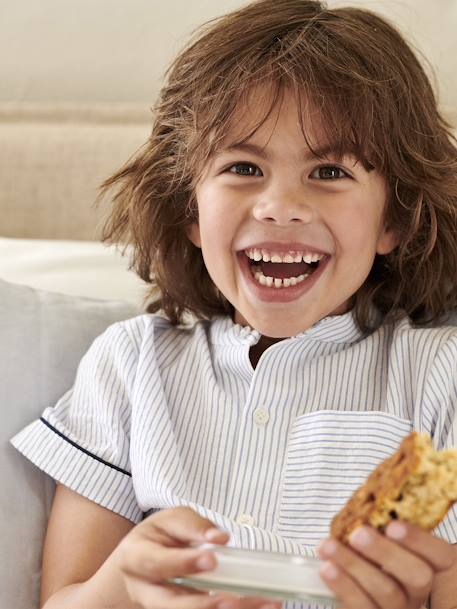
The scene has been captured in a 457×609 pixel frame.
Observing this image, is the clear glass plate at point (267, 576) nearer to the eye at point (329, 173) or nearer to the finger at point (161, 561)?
the finger at point (161, 561)

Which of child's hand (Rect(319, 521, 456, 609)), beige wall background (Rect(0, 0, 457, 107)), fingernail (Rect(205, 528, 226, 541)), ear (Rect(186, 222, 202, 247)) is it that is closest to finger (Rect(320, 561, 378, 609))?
child's hand (Rect(319, 521, 456, 609))

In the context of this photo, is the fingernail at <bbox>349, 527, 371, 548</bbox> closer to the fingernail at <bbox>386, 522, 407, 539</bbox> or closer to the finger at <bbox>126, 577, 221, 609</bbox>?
the fingernail at <bbox>386, 522, 407, 539</bbox>

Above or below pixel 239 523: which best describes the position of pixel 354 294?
above

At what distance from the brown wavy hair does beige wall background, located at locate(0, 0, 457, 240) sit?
0.45m

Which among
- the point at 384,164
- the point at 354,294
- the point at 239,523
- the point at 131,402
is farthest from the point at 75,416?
the point at 384,164

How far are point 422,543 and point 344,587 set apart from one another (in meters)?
0.08

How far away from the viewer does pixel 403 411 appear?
4.14 feet

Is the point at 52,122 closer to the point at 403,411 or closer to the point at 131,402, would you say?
the point at 131,402

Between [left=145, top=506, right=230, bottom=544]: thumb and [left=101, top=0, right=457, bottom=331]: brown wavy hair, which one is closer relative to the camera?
[left=145, top=506, right=230, bottom=544]: thumb

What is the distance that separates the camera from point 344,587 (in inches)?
33.7

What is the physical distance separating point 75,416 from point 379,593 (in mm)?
576

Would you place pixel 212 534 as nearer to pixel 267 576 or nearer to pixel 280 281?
pixel 267 576

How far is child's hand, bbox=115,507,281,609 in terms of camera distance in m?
0.94

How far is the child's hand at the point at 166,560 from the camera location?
945 mm
